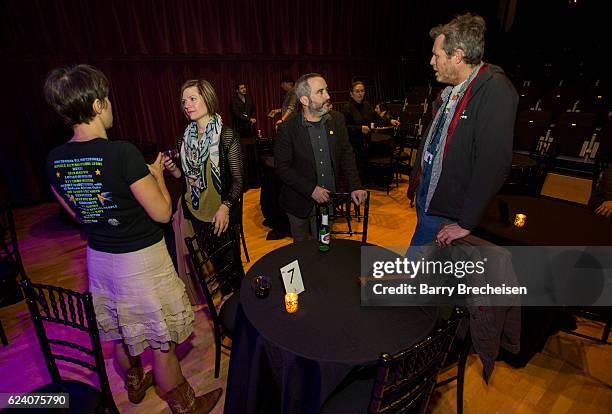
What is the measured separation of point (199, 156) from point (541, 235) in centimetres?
236

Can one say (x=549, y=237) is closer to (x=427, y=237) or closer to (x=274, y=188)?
(x=427, y=237)

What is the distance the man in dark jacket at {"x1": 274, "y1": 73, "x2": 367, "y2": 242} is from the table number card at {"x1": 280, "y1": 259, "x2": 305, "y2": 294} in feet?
2.92

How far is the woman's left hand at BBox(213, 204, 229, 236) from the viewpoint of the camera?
219 centimetres

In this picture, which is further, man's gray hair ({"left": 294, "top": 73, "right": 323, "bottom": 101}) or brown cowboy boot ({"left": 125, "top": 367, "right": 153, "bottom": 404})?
man's gray hair ({"left": 294, "top": 73, "right": 323, "bottom": 101})

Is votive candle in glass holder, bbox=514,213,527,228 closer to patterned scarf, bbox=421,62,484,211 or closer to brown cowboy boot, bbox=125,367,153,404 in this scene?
patterned scarf, bbox=421,62,484,211

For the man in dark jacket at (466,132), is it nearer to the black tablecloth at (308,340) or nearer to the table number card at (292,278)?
the black tablecloth at (308,340)

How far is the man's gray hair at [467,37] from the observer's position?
1.71 meters

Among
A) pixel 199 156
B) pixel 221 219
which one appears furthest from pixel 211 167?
pixel 221 219

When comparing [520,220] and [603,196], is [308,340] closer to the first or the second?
[520,220]

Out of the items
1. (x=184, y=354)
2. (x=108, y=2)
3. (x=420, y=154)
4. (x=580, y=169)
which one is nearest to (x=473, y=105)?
(x=420, y=154)

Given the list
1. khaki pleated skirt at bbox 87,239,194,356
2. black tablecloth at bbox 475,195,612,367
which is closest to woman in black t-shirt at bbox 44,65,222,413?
khaki pleated skirt at bbox 87,239,194,356

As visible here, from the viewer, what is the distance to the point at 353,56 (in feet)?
30.5

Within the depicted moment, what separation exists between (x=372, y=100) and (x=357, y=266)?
880 cm

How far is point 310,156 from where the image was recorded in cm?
255
